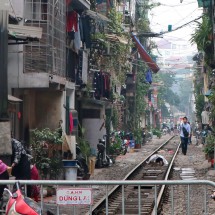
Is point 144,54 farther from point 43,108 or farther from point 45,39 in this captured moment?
point 45,39

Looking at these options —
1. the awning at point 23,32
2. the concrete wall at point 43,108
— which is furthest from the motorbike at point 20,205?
the concrete wall at point 43,108

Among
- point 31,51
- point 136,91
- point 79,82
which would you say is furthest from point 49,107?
point 136,91

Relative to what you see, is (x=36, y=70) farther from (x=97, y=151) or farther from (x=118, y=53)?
(x=118, y=53)

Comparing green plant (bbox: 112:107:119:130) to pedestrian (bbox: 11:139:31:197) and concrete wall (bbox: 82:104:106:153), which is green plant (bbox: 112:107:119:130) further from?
pedestrian (bbox: 11:139:31:197)

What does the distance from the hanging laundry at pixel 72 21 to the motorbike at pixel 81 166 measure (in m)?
5.07

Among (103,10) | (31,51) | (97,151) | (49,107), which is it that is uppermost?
(103,10)

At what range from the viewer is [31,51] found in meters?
20.9

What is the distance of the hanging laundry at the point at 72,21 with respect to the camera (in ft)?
87.4

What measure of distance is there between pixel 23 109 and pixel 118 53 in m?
14.7

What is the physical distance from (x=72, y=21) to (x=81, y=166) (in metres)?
6.27

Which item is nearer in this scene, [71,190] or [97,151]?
[71,190]

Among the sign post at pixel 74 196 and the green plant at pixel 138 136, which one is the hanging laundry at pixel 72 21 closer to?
the sign post at pixel 74 196

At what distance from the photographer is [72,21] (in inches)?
1055

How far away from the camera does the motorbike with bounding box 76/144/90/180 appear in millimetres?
22156
